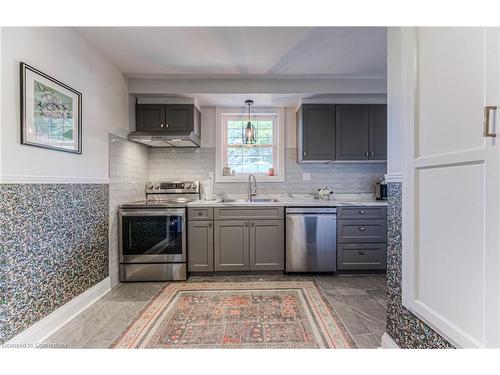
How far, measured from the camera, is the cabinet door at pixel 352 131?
325cm

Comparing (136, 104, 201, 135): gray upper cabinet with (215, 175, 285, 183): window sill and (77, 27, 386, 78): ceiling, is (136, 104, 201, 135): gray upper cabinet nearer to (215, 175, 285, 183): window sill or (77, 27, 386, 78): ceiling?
(77, 27, 386, 78): ceiling

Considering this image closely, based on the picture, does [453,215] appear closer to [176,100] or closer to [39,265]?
[39,265]

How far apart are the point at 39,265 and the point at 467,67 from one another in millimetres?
2608

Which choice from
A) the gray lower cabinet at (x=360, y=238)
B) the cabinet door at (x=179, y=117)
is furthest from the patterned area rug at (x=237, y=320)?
the cabinet door at (x=179, y=117)

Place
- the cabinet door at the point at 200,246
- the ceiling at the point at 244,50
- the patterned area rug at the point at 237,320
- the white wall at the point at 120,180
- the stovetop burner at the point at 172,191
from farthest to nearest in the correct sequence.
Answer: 1. the stovetop burner at the point at 172,191
2. the cabinet door at the point at 200,246
3. the white wall at the point at 120,180
4. the ceiling at the point at 244,50
5. the patterned area rug at the point at 237,320

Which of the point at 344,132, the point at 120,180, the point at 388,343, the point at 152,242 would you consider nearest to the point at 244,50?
the point at 344,132

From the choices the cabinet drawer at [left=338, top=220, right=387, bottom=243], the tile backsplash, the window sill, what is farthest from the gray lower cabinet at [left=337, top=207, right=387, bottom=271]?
the window sill

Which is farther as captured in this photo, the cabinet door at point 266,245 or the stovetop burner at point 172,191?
the stovetop burner at point 172,191

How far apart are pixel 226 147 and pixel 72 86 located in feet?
6.56

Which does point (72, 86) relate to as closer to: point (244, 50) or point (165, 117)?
point (165, 117)

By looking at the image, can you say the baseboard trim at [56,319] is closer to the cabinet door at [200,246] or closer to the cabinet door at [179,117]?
the cabinet door at [200,246]

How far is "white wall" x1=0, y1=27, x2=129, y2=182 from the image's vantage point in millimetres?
1505

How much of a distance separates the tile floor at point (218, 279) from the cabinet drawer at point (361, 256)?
13cm

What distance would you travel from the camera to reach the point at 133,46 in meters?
2.33
